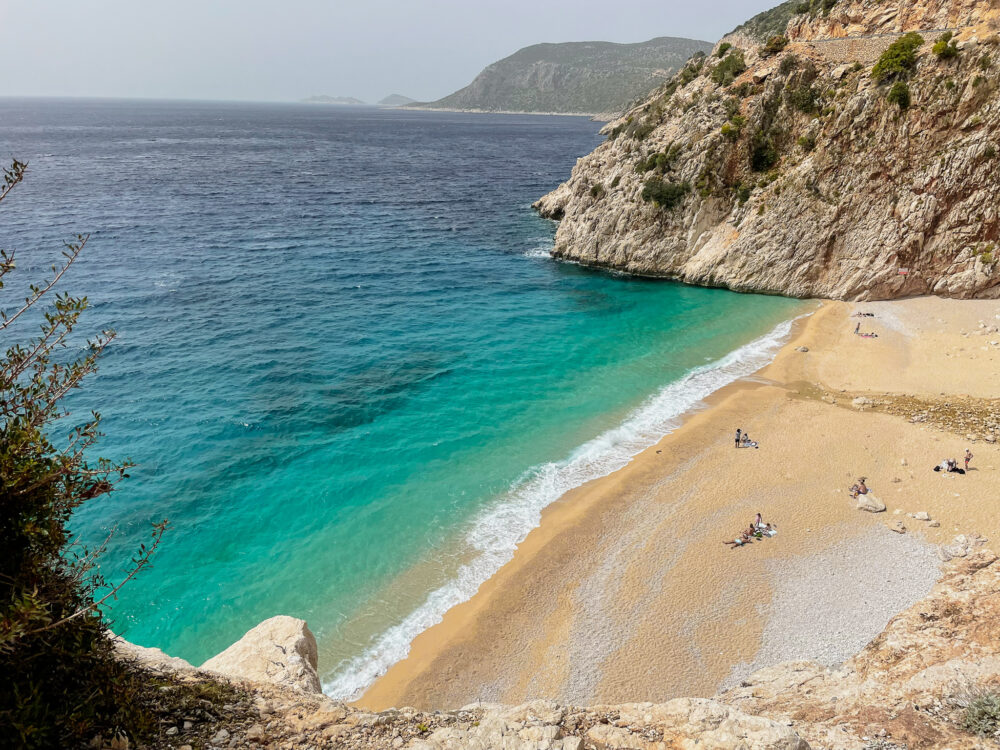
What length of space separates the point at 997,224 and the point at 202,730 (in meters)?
53.7

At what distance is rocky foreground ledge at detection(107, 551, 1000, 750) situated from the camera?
7758 millimetres

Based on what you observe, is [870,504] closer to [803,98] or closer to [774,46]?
[803,98]

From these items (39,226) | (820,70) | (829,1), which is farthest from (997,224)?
(39,226)

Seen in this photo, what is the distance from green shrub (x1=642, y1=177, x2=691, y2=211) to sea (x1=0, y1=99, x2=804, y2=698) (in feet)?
24.5

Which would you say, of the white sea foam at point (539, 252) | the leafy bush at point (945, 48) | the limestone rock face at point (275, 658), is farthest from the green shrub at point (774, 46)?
the limestone rock face at point (275, 658)

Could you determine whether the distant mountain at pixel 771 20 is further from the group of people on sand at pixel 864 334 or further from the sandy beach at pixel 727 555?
the sandy beach at pixel 727 555

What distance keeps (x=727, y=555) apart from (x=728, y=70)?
163ft

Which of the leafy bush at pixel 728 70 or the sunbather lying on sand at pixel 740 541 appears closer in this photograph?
the sunbather lying on sand at pixel 740 541

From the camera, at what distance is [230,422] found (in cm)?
2952

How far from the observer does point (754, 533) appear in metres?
22.3

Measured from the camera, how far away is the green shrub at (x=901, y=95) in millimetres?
42375

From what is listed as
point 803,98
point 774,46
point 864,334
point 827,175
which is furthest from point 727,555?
point 774,46

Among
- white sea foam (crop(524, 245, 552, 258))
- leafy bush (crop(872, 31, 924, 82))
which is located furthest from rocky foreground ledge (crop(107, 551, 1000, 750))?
white sea foam (crop(524, 245, 552, 258))

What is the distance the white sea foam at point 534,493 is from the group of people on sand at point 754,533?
6484 mm
